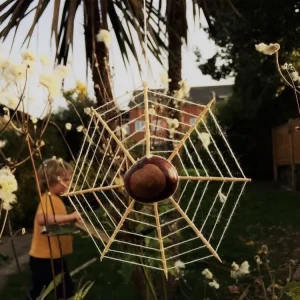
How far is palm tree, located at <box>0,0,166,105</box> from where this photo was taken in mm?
3162

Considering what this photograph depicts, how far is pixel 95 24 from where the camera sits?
3348 millimetres

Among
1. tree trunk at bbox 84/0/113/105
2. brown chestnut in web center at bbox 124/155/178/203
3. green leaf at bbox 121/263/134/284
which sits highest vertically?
tree trunk at bbox 84/0/113/105

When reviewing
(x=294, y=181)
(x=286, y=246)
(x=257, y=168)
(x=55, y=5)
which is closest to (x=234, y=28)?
(x=294, y=181)

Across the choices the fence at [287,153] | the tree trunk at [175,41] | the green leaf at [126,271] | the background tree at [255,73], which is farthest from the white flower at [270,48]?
the background tree at [255,73]

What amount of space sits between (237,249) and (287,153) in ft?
19.5

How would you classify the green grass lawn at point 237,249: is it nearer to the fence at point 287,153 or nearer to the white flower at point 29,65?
the white flower at point 29,65

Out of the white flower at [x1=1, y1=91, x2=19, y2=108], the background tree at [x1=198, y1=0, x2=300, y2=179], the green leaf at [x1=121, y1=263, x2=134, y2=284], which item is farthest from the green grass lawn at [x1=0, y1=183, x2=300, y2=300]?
the background tree at [x1=198, y1=0, x2=300, y2=179]

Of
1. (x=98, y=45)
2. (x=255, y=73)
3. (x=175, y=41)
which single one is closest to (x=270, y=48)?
(x=98, y=45)

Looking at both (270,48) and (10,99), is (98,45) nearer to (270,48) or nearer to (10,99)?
(10,99)

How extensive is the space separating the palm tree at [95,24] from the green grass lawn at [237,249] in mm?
1140

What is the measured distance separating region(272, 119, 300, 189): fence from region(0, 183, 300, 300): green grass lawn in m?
1.04

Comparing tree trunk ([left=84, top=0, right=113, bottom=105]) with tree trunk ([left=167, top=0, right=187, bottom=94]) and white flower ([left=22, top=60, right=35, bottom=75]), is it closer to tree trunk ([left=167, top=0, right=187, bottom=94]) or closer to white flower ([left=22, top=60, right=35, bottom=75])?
tree trunk ([left=167, top=0, right=187, bottom=94])

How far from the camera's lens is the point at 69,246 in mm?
3125

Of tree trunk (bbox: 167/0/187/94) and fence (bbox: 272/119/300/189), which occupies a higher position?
tree trunk (bbox: 167/0/187/94)
